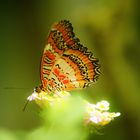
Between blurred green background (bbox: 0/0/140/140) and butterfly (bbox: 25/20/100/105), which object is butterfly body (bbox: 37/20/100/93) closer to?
butterfly (bbox: 25/20/100/105)

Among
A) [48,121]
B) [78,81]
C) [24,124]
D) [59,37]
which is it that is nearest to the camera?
[48,121]

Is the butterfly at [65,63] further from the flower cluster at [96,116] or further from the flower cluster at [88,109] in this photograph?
the flower cluster at [96,116]

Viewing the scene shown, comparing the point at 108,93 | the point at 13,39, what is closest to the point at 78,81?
the point at 108,93

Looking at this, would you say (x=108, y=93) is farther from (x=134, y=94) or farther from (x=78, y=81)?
(x=78, y=81)

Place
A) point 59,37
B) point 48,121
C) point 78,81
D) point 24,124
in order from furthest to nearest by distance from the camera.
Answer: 1. point 24,124
2. point 78,81
3. point 59,37
4. point 48,121

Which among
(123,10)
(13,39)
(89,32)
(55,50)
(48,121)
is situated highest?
(123,10)

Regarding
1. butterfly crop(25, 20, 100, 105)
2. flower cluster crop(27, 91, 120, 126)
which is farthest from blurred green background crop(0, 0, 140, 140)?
flower cluster crop(27, 91, 120, 126)

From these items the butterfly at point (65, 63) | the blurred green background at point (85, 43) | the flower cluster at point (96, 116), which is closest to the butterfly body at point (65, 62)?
the butterfly at point (65, 63)

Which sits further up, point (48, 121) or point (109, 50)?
point (109, 50)
